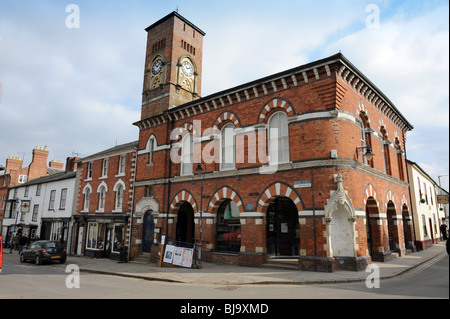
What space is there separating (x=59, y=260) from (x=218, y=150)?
43.0 feet

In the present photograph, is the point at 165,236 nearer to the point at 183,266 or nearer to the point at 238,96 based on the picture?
the point at 183,266

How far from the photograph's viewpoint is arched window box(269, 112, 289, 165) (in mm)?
15470

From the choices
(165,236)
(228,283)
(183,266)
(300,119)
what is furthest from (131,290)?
(300,119)

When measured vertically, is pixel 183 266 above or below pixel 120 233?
below

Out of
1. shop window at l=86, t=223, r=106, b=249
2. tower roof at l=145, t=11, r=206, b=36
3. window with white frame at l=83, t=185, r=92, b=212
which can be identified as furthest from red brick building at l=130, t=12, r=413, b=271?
window with white frame at l=83, t=185, r=92, b=212

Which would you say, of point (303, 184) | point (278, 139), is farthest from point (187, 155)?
point (303, 184)

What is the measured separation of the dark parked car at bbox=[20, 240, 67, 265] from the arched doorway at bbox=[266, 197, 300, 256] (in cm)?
1411

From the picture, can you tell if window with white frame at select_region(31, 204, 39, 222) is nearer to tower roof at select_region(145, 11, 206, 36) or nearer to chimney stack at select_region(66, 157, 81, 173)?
chimney stack at select_region(66, 157, 81, 173)

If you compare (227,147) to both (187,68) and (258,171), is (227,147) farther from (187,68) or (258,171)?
(187,68)

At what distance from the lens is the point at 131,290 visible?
10109 millimetres

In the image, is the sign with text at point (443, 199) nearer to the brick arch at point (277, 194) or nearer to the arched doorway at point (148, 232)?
the brick arch at point (277, 194)

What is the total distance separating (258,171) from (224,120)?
4237 millimetres

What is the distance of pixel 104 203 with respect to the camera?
2434 cm
